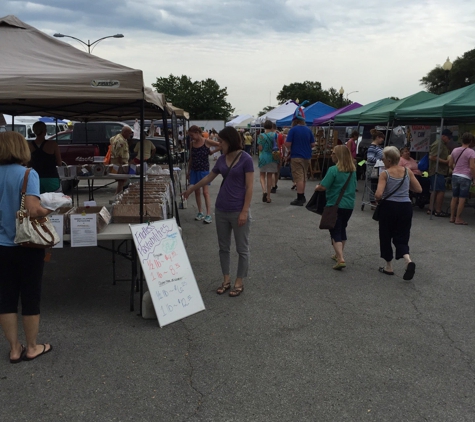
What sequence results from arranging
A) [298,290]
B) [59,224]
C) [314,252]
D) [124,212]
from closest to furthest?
[59,224] → [124,212] → [298,290] → [314,252]

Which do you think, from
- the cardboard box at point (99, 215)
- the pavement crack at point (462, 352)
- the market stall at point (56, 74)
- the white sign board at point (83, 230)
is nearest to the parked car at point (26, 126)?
the market stall at point (56, 74)

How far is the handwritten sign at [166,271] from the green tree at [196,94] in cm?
6498

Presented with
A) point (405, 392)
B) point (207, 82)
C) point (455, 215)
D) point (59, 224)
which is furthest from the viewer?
point (207, 82)

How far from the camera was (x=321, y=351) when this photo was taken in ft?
12.8

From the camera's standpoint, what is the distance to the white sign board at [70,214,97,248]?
4395mm

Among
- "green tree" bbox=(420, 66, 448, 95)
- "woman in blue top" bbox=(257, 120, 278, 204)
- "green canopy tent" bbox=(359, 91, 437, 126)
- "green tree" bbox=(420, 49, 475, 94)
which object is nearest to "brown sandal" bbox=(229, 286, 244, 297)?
"woman in blue top" bbox=(257, 120, 278, 204)

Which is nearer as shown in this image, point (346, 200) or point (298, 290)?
point (298, 290)

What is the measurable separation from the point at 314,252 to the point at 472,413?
4.01 m

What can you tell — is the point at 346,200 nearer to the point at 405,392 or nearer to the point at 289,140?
the point at 405,392

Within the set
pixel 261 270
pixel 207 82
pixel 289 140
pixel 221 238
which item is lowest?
pixel 261 270

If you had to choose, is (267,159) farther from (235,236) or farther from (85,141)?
(85,141)

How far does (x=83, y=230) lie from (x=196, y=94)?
6623cm

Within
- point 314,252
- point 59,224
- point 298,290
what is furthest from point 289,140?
point 59,224

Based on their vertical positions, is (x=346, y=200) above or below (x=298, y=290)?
above
